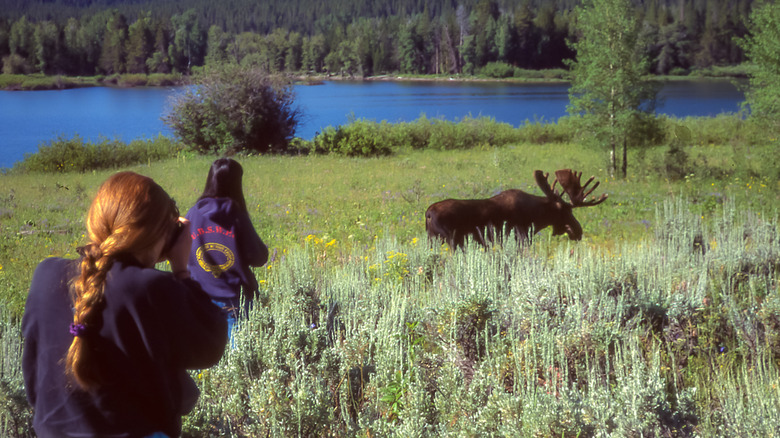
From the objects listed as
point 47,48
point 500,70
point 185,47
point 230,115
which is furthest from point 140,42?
point 500,70

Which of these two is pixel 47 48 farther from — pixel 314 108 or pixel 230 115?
pixel 230 115

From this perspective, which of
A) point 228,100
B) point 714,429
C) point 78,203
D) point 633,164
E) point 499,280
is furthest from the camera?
point 228,100

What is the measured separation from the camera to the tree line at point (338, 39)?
2264 inches

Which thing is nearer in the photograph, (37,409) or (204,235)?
(37,409)

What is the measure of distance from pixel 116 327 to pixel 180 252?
1.21 feet

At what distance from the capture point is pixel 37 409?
6.66ft

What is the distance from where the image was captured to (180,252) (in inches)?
85.7

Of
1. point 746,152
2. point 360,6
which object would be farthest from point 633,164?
point 360,6

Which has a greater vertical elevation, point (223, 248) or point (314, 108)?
point (314, 108)

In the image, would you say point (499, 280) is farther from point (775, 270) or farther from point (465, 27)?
point (465, 27)

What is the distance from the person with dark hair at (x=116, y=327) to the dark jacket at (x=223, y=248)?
197 cm

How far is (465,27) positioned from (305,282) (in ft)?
329

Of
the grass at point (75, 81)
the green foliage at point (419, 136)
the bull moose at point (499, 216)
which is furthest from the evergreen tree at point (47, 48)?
the bull moose at point (499, 216)

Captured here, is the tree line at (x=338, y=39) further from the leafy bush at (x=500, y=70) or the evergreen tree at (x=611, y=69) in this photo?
the evergreen tree at (x=611, y=69)
